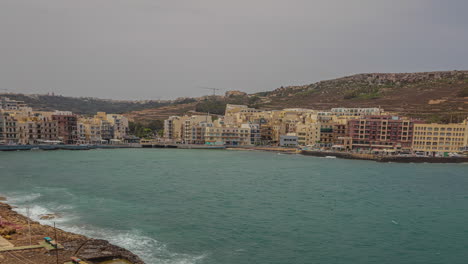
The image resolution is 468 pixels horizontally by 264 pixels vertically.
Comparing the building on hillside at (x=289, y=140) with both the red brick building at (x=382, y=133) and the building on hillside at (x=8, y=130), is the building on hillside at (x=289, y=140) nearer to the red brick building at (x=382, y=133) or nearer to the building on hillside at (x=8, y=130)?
the red brick building at (x=382, y=133)

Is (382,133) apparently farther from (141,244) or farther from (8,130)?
(8,130)

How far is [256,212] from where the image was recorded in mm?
26938

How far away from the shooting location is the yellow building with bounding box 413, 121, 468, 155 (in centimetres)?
7094

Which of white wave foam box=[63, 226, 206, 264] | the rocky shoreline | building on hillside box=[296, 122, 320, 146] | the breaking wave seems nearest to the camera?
the rocky shoreline

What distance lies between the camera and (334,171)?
49.5 m

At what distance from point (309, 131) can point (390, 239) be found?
65.1 m

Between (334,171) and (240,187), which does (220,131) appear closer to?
(334,171)

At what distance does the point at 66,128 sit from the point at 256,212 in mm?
73134

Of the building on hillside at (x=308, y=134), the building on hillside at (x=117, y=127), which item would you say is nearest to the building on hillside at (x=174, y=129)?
the building on hillside at (x=117, y=127)

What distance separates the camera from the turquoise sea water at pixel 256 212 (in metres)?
19.6

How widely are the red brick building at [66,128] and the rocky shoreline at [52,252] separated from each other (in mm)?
69916

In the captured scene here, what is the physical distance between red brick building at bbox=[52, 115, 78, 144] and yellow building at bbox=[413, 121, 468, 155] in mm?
78323

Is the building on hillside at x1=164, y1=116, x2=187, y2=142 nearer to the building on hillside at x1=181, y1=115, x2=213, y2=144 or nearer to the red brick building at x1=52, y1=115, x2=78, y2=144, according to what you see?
the building on hillside at x1=181, y1=115, x2=213, y2=144

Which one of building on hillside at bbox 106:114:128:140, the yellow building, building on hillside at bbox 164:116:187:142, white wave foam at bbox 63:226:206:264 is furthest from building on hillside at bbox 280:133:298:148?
white wave foam at bbox 63:226:206:264
